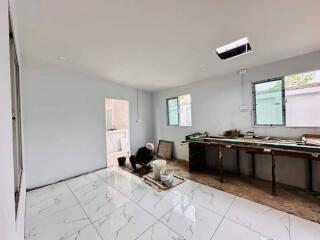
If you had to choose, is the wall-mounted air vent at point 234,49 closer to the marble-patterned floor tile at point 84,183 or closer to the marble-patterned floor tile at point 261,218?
the marble-patterned floor tile at point 261,218

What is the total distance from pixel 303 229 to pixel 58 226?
3.19 metres

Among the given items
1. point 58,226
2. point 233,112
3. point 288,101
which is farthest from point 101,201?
point 288,101

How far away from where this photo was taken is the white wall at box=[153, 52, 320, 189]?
2.91 metres

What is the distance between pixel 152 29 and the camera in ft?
6.82

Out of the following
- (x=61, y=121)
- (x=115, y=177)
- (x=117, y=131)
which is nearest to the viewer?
(x=61, y=121)

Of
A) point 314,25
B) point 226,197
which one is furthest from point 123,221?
point 314,25

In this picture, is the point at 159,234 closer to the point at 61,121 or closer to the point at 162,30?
the point at 162,30

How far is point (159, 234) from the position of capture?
1.87 metres

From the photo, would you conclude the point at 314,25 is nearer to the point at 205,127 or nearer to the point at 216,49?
the point at 216,49

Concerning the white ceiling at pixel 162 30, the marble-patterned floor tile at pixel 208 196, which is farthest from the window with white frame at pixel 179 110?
the marble-patterned floor tile at pixel 208 196

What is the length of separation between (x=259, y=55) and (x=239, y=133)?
1.74 m

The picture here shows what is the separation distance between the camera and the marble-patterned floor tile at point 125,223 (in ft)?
6.17

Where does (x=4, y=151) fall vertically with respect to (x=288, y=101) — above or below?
below

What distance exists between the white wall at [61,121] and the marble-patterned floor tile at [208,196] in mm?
2518
